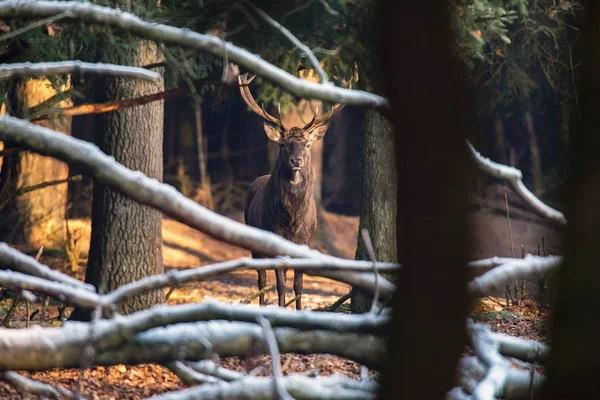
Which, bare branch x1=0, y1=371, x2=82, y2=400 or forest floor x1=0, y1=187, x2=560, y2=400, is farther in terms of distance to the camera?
forest floor x1=0, y1=187, x2=560, y2=400

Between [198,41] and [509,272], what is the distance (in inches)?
80.0

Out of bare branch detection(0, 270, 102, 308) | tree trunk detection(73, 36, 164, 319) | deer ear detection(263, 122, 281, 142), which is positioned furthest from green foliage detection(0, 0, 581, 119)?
bare branch detection(0, 270, 102, 308)

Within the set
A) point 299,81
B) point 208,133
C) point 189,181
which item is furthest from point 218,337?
point 208,133

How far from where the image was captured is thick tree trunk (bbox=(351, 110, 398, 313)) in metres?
8.92

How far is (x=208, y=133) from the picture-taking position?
2112 cm

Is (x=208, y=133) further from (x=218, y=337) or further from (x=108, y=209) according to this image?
(x=218, y=337)

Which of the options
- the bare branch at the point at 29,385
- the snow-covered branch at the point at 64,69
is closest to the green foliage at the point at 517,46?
the snow-covered branch at the point at 64,69

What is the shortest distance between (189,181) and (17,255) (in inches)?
633

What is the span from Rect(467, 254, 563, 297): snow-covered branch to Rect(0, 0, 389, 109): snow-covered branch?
3.28 ft

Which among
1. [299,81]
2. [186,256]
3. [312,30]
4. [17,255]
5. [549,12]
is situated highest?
[549,12]

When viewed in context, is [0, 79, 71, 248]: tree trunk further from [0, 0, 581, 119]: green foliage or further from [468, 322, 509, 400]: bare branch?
[468, 322, 509, 400]: bare branch

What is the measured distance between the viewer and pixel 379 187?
29.6 feet

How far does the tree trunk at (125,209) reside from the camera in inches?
310

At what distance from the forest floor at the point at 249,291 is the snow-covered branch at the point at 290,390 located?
0.73 ft
